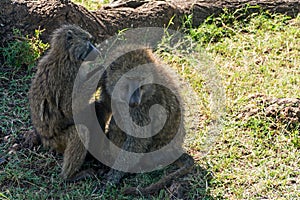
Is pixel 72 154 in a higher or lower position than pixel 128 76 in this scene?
lower

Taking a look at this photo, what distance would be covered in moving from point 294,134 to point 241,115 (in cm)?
52

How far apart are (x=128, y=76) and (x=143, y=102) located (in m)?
0.26

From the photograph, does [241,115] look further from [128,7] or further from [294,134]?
[128,7]

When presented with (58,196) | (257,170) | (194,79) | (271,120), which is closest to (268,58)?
(194,79)

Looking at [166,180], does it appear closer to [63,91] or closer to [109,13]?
[63,91]

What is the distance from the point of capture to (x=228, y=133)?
5.13 metres

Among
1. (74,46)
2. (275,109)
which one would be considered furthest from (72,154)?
(275,109)

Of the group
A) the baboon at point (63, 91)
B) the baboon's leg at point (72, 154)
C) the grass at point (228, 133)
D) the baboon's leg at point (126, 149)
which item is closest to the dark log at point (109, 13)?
the grass at point (228, 133)

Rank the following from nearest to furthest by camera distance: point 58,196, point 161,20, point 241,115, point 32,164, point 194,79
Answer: point 58,196 < point 32,164 < point 241,115 < point 194,79 < point 161,20

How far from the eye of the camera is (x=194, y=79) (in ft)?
19.5

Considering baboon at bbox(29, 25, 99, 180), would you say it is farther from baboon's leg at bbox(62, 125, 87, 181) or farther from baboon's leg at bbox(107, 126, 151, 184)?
baboon's leg at bbox(107, 126, 151, 184)

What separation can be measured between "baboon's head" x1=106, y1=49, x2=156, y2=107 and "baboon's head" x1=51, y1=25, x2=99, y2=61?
266 mm

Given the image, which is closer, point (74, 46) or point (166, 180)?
point (166, 180)

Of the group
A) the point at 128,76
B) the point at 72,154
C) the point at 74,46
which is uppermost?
the point at 74,46
